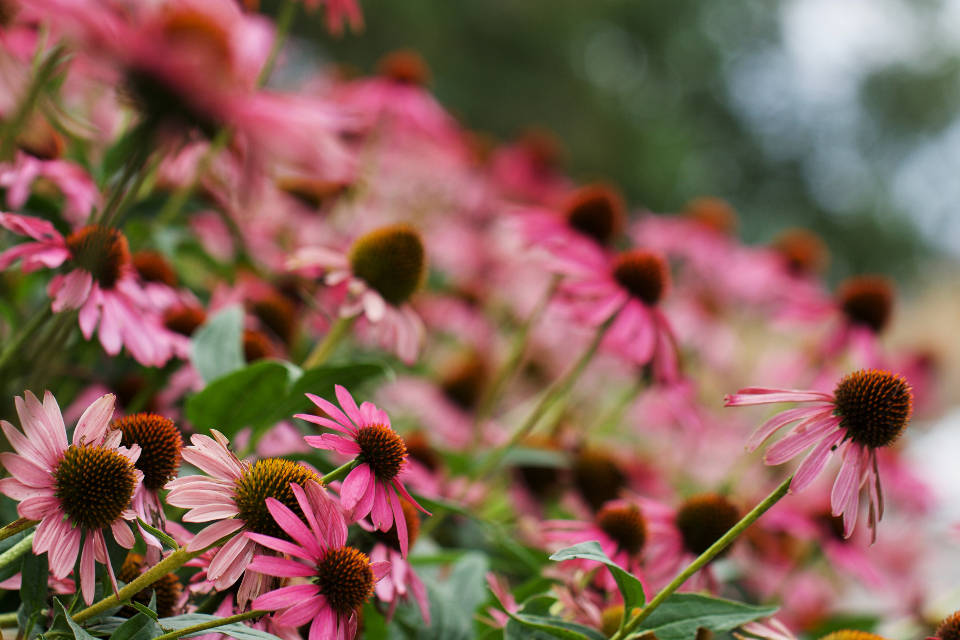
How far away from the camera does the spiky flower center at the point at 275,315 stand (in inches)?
43.5

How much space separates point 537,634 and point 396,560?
0.14 metres

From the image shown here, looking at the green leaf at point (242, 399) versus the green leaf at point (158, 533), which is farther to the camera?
the green leaf at point (242, 399)

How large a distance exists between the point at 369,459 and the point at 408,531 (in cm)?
20

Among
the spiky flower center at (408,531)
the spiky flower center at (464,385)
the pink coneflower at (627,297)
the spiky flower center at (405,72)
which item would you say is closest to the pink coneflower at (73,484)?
the spiky flower center at (408,531)

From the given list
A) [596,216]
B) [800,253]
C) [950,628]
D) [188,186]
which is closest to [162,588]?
[950,628]

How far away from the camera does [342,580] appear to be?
0.54 metres

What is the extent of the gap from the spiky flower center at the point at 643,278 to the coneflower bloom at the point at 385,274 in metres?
0.30

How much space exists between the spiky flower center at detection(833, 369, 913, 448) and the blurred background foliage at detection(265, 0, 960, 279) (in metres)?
→ 5.98

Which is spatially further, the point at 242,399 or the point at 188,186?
the point at 188,186

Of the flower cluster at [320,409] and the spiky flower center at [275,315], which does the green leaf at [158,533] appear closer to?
the flower cluster at [320,409]

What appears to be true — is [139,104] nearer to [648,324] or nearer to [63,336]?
[63,336]

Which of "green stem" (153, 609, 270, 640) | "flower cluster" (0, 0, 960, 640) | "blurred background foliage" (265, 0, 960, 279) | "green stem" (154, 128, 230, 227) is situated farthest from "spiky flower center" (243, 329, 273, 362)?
"blurred background foliage" (265, 0, 960, 279)

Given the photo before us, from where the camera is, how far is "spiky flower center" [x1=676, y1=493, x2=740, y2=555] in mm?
835

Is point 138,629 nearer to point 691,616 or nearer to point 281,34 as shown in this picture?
point 691,616
